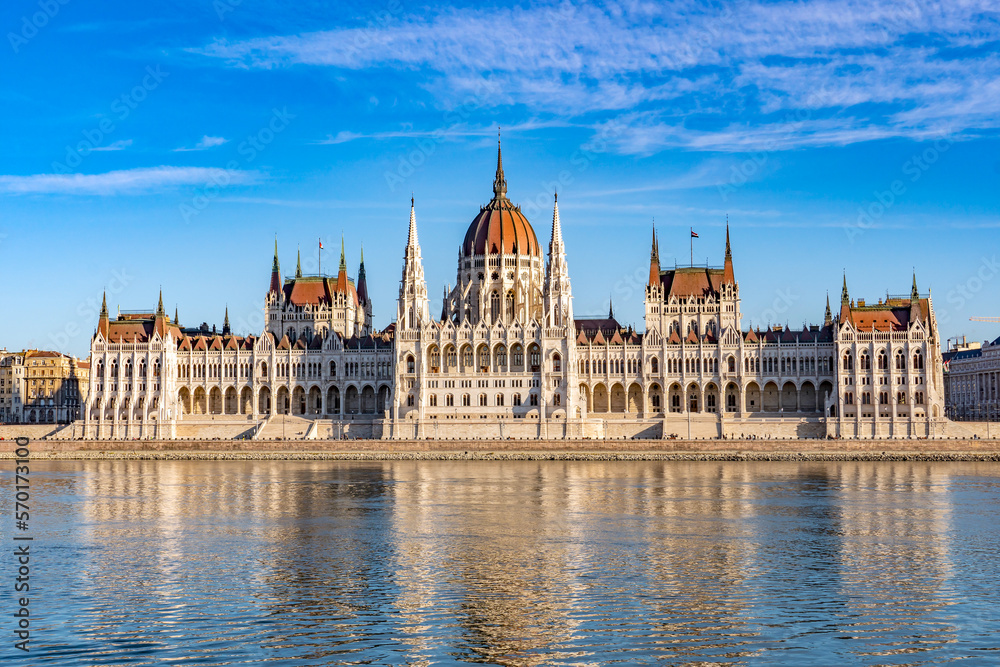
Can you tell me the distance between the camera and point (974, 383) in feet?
575

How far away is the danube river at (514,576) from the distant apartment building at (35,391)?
11366 centimetres

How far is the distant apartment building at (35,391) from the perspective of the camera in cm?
17975

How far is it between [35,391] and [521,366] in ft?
289

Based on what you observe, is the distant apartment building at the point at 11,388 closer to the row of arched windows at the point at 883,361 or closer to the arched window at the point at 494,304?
the arched window at the point at 494,304

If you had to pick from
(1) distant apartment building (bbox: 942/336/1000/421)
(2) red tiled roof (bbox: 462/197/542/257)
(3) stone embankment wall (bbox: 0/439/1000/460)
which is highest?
(2) red tiled roof (bbox: 462/197/542/257)

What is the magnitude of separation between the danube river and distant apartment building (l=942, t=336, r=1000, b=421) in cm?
10226

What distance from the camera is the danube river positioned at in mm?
30906

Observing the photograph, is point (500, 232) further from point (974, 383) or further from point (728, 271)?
point (974, 383)

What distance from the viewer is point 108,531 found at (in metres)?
53.0

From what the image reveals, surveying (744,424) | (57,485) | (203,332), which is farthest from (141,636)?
(203,332)

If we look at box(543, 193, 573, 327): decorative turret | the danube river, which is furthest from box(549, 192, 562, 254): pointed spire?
the danube river

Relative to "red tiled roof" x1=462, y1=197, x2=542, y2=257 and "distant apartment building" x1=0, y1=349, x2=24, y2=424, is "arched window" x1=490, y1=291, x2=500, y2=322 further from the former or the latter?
"distant apartment building" x1=0, y1=349, x2=24, y2=424

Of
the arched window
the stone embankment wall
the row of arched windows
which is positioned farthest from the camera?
the arched window

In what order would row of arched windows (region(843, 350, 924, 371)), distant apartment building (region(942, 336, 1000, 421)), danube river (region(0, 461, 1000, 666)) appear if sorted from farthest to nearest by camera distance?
distant apartment building (region(942, 336, 1000, 421))
row of arched windows (region(843, 350, 924, 371))
danube river (region(0, 461, 1000, 666))
